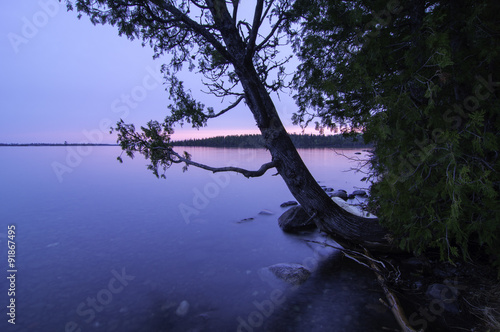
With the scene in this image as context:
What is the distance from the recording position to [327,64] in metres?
7.27

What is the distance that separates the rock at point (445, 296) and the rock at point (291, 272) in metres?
2.51

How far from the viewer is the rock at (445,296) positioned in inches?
170

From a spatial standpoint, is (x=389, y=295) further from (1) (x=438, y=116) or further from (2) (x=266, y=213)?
(2) (x=266, y=213)

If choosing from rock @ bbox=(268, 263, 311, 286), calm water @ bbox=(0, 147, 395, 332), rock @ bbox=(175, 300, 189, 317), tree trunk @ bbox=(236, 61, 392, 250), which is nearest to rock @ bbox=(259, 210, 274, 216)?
calm water @ bbox=(0, 147, 395, 332)

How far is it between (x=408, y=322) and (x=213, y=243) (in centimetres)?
618

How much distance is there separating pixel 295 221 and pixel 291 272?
3.74 m

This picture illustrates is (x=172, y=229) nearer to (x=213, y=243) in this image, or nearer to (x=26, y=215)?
(x=213, y=243)

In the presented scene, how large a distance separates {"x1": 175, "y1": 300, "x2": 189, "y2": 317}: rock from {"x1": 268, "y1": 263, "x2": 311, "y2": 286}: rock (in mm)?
2272

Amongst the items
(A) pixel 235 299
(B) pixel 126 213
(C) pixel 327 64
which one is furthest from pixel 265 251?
(B) pixel 126 213

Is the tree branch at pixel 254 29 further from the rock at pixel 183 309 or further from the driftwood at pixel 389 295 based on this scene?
the rock at pixel 183 309

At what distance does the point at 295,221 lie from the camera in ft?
32.2

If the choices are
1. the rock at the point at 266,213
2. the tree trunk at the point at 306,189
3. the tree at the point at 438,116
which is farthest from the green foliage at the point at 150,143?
the rock at the point at 266,213

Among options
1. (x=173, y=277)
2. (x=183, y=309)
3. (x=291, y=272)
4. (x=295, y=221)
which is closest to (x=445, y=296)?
(x=291, y=272)

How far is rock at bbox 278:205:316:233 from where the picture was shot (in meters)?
9.71
